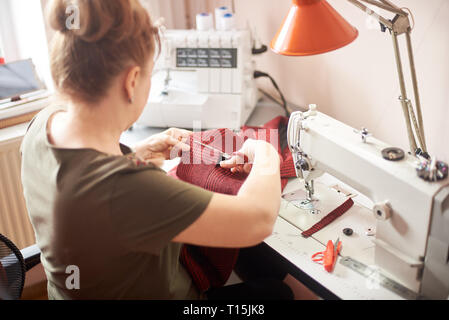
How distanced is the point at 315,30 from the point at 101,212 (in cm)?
69

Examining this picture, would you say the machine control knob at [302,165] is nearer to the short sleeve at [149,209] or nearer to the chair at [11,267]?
the short sleeve at [149,209]

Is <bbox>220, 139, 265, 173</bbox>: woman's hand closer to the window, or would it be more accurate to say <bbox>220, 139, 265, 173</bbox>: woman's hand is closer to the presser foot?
the presser foot

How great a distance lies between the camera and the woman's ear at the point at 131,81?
2.89 feet

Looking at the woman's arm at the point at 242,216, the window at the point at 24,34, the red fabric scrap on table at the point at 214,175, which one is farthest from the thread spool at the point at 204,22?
the woman's arm at the point at 242,216

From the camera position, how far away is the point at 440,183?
94 centimetres

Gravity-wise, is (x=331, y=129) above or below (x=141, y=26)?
below

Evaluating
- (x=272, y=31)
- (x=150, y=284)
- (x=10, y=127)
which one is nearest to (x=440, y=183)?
(x=150, y=284)

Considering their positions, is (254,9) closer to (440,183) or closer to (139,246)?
(440,183)

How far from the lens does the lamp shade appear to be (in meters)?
1.13

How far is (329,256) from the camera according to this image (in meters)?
1.11

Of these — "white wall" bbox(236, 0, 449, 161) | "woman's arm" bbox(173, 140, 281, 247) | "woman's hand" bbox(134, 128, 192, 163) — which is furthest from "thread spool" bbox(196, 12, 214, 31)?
"woman's arm" bbox(173, 140, 281, 247)

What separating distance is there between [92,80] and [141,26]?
0.14m

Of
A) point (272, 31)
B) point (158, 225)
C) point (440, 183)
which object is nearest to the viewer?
point (158, 225)

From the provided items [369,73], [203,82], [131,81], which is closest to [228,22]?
[203,82]
